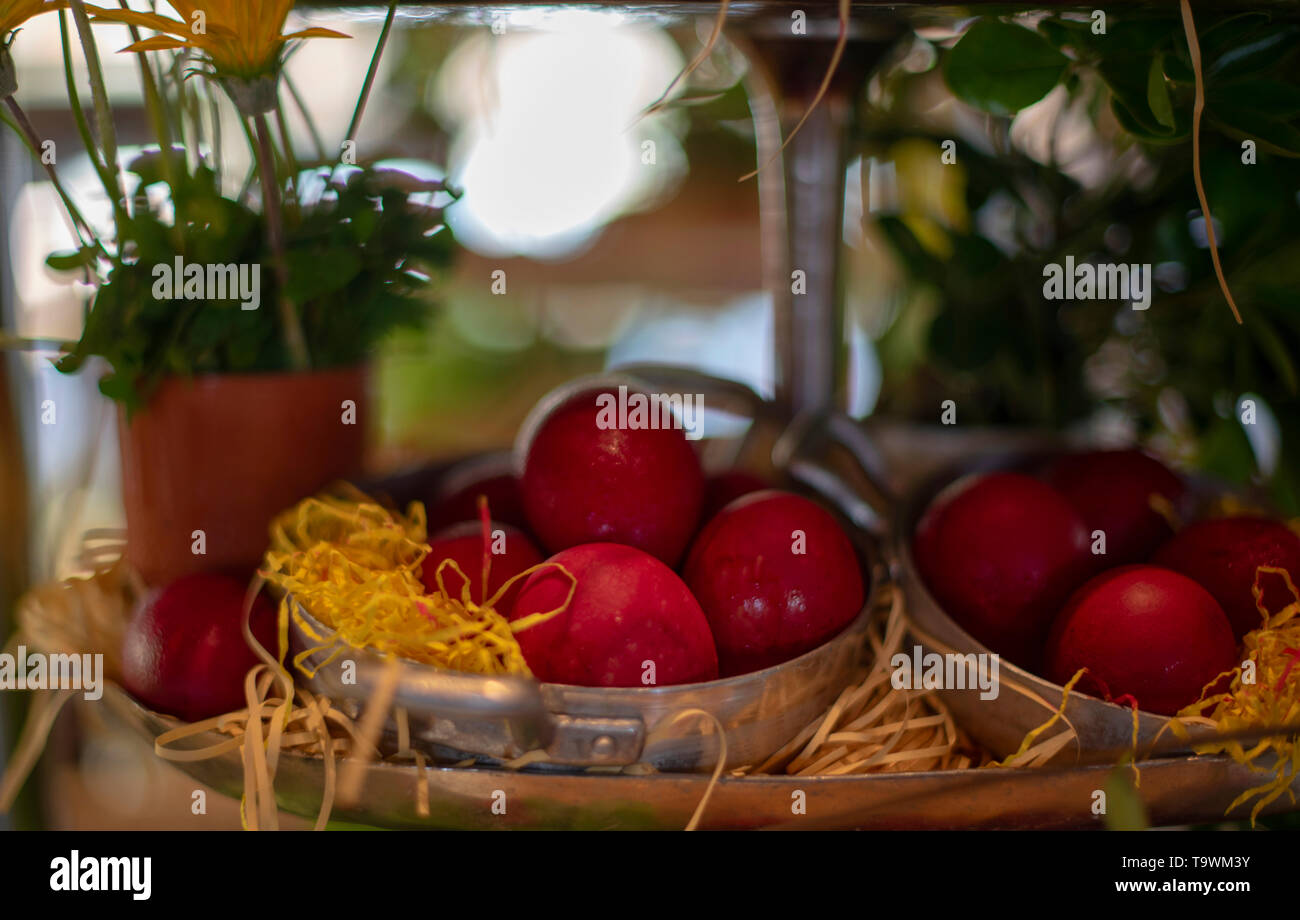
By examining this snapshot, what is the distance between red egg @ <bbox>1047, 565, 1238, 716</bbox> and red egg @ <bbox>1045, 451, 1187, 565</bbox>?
0.20ft

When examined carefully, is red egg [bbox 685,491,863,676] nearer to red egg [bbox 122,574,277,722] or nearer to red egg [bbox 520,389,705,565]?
red egg [bbox 520,389,705,565]

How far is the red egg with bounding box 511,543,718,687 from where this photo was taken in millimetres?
331

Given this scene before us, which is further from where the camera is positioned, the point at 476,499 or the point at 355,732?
the point at 476,499

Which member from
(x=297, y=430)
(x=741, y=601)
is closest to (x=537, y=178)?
(x=297, y=430)

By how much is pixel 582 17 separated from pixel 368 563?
0.26 m

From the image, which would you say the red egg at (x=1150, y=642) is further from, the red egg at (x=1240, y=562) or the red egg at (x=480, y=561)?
the red egg at (x=480, y=561)

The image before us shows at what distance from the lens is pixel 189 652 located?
0.38 meters

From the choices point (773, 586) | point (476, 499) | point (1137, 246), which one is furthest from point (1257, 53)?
point (476, 499)

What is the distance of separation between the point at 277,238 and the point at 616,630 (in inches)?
9.6

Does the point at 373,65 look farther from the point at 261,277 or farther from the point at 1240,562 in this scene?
the point at 1240,562

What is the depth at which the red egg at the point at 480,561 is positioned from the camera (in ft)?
1.23

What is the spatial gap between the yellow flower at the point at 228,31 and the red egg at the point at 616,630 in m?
0.23

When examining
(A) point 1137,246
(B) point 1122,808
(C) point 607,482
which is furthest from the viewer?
(A) point 1137,246

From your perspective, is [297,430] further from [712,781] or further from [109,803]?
[109,803]
